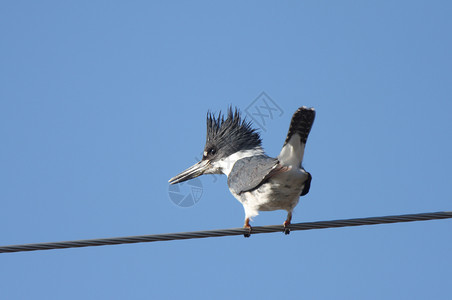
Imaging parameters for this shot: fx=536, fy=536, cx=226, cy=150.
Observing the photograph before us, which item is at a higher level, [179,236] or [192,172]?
[192,172]

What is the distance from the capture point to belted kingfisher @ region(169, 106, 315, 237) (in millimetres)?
5727

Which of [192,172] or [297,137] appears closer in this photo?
[297,137]

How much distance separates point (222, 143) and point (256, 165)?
4.71 ft

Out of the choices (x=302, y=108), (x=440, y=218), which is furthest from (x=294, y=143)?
(x=440, y=218)

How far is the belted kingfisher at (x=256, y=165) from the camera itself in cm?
573

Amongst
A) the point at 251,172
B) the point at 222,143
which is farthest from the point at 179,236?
the point at 222,143

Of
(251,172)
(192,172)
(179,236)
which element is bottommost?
(179,236)

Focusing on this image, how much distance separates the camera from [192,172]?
7.85 m

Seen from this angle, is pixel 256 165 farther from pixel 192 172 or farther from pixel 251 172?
pixel 192 172

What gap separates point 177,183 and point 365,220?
3871 mm

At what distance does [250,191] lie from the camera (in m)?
6.20

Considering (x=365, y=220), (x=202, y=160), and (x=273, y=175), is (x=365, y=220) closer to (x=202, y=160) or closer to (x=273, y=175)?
(x=273, y=175)

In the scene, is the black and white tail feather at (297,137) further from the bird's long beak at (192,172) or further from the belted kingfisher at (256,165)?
the bird's long beak at (192,172)

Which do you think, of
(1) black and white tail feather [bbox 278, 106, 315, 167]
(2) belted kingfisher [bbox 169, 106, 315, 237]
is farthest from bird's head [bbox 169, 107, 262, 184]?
(1) black and white tail feather [bbox 278, 106, 315, 167]
